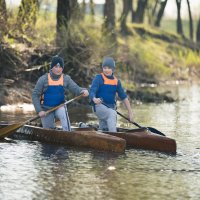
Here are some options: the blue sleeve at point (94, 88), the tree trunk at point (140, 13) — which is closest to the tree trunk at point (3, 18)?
the blue sleeve at point (94, 88)

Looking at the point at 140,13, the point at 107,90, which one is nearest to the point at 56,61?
A: the point at 107,90

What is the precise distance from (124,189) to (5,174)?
1887 millimetres

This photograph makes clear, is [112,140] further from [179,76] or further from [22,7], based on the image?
[179,76]

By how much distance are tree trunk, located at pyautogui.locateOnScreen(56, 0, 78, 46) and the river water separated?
30.0ft

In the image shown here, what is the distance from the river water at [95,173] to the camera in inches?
352

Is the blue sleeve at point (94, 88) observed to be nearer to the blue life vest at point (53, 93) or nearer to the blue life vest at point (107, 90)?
the blue life vest at point (107, 90)

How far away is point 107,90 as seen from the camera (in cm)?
1323

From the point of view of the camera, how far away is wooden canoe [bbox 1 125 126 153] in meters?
12.1

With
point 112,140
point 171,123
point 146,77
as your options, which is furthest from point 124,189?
point 146,77

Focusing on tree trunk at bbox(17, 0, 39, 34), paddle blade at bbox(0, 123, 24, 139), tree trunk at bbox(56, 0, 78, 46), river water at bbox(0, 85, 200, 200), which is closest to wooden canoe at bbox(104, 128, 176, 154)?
river water at bbox(0, 85, 200, 200)

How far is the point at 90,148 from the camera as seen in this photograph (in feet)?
41.1

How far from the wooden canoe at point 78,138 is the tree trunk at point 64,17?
942cm

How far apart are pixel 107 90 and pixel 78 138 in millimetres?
1177

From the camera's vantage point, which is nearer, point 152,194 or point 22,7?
point 152,194
